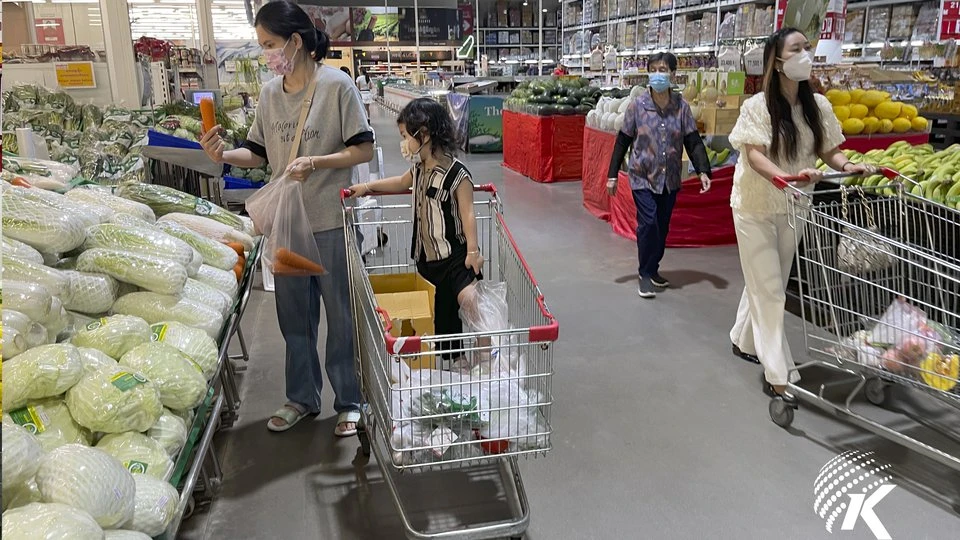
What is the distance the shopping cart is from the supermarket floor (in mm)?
165

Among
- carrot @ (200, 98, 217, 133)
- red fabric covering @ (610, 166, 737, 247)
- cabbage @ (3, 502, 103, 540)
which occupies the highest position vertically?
carrot @ (200, 98, 217, 133)

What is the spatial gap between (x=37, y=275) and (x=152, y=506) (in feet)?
2.70

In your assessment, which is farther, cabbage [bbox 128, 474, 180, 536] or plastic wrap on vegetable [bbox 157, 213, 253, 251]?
plastic wrap on vegetable [bbox 157, 213, 253, 251]

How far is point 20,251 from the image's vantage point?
6.52ft

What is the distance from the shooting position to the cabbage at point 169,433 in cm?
185

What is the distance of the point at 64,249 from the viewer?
2162 millimetres

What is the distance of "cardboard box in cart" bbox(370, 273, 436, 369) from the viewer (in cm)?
255

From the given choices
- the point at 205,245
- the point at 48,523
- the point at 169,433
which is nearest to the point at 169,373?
the point at 169,433

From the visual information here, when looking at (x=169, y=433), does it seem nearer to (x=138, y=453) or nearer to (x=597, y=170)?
(x=138, y=453)

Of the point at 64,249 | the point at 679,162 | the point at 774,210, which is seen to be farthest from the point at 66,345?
the point at 679,162

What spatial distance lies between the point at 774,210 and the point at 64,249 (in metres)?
2.81

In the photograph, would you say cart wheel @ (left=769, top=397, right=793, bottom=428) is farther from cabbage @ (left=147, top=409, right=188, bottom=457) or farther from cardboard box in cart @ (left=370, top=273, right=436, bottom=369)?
cabbage @ (left=147, top=409, right=188, bottom=457)

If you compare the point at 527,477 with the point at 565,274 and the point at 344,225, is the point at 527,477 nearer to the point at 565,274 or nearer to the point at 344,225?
the point at 344,225

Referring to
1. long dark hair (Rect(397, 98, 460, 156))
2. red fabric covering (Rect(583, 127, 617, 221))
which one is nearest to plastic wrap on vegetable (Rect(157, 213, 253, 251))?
long dark hair (Rect(397, 98, 460, 156))
